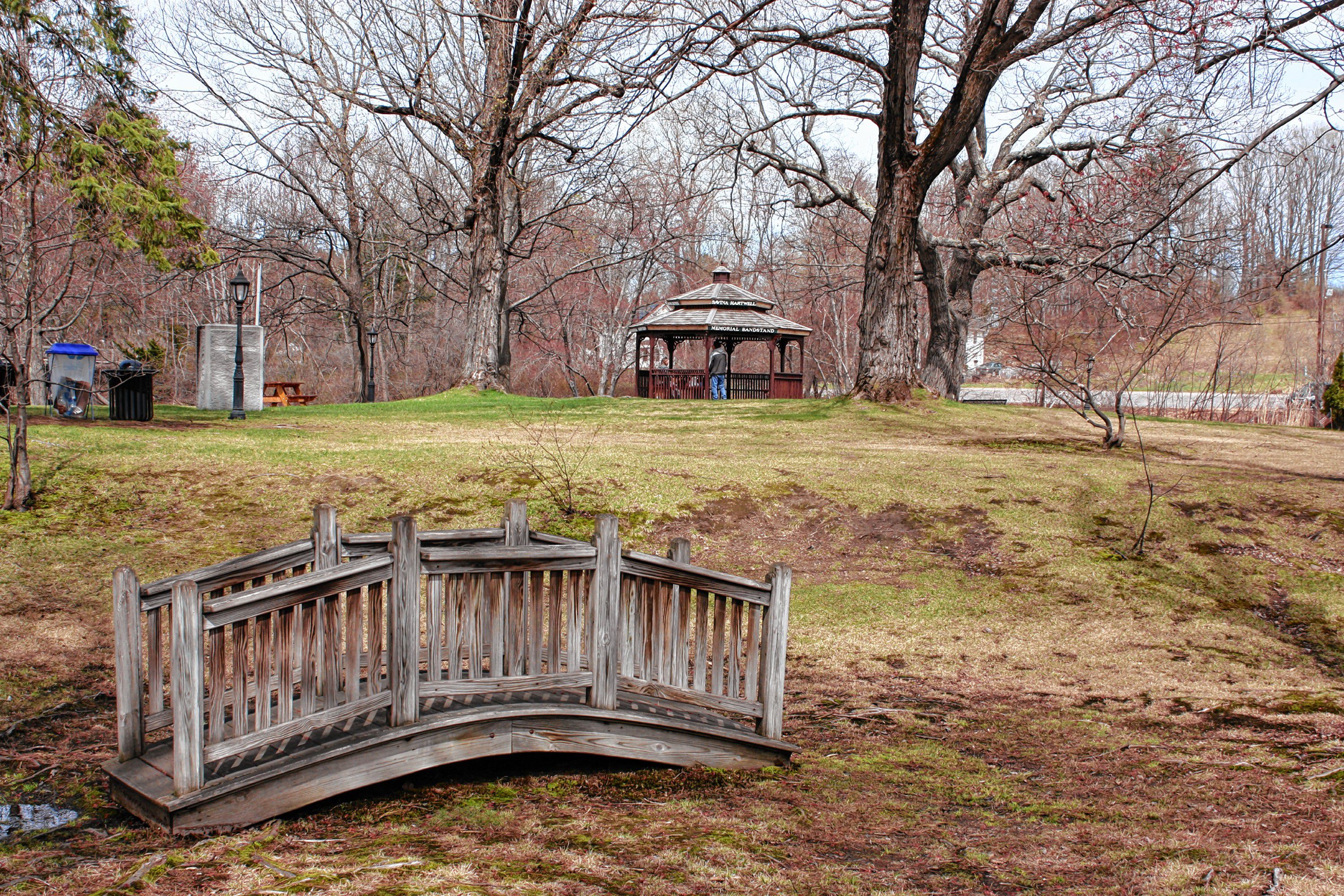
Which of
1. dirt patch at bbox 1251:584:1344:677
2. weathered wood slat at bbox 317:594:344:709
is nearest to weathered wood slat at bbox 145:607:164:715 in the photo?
weathered wood slat at bbox 317:594:344:709

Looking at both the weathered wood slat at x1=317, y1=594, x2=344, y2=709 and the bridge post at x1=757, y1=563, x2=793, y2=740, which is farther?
the bridge post at x1=757, y1=563, x2=793, y2=740

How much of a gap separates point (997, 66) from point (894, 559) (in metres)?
8.76

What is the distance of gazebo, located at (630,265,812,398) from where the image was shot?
2678 cm

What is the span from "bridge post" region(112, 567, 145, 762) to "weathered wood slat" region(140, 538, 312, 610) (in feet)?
0.27

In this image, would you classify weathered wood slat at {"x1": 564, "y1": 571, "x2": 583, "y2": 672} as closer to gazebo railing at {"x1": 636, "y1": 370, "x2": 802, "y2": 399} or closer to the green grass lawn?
the green grass lawn

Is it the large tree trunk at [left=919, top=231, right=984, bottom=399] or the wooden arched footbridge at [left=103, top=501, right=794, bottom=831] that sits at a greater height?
the large tree trunk at [left=919, top=231, right=984, bottom=399]

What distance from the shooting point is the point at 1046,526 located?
1028 centimetres

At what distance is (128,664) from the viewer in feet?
13.5

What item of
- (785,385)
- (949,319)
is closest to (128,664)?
(785,385)

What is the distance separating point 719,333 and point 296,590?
23.9m

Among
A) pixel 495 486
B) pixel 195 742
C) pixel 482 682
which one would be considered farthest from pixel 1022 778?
pixel 495 486

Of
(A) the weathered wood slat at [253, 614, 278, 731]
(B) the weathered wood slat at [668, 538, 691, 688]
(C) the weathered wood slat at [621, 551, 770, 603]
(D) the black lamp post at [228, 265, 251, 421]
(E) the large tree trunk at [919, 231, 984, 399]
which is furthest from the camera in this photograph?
(E) the large tree trunk at [919, 231, 984, 399]

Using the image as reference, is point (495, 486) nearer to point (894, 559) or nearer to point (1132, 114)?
point (894, 559)

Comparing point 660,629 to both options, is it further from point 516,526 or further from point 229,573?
point 229,573
